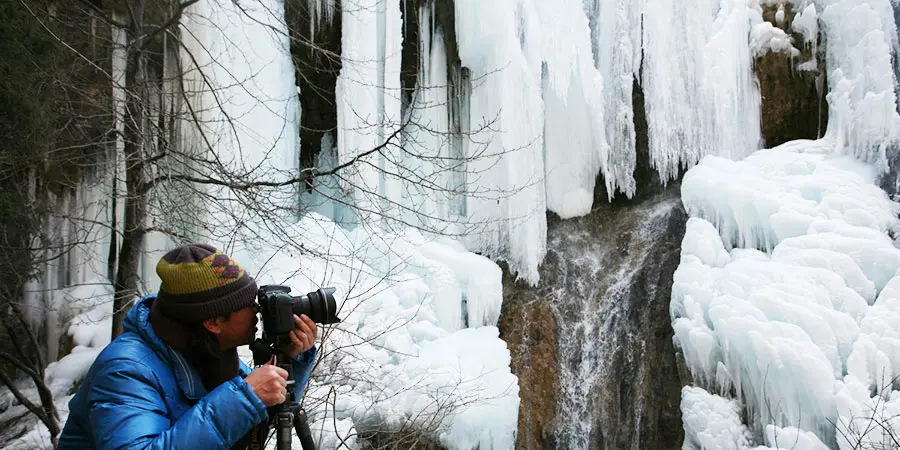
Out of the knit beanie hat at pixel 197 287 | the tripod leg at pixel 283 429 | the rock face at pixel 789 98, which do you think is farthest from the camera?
the rock face at pixel 789 98

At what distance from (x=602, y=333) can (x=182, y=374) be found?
687cm

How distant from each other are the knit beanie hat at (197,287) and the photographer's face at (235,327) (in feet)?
0.06

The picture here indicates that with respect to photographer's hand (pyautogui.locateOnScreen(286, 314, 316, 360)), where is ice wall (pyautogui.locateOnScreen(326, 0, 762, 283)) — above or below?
above

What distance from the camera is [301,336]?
5.04 feet

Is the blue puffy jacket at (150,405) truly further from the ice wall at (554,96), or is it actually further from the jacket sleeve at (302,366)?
the ice wall at (554,96)

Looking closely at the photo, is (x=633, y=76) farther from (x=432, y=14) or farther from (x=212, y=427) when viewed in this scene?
(x=212, y=427)

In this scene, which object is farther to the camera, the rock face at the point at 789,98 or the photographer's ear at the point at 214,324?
the rock face at the point at 789,98

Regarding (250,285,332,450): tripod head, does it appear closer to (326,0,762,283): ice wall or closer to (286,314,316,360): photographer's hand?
(286,314,316,360): photographer's hand

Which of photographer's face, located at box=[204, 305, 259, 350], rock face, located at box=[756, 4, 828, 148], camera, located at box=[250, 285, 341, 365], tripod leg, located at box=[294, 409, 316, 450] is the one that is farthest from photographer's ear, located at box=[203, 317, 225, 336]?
rock face, located at box=[756, 4, 828, 148]

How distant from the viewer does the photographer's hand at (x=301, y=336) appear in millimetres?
1531

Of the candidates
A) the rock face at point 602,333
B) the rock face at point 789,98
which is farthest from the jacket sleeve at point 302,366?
the rock face at point 789,98

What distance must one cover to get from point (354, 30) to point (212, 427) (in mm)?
7040

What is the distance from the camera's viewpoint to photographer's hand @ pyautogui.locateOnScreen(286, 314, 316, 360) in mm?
1531

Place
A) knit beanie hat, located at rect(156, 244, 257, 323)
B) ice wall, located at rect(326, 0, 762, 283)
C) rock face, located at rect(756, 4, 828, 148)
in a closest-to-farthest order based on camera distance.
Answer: knit beanie hat, located at rect(156, 244, 257, 323), ice wall, located at rect(326, 0, 762, 283), rock face, located at rect(756, 4, 828, 148)
